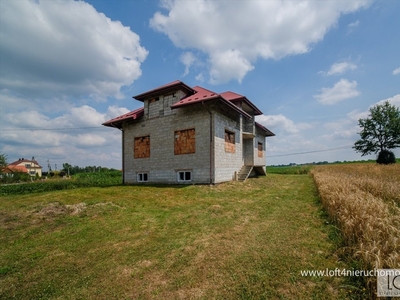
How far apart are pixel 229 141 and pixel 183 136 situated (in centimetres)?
360

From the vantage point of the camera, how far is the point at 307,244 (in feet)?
14.2

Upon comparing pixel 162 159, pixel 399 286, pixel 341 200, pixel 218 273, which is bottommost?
pixel 218 273

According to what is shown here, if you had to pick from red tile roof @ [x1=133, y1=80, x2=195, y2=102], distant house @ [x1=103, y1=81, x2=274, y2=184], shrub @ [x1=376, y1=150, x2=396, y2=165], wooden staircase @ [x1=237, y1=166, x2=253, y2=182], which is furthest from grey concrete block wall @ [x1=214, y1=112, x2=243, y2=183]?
shrub @ [x1=376, y1=150, x2=396, y2=165]

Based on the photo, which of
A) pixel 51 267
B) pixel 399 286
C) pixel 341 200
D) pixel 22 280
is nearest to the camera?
pixel 399 286

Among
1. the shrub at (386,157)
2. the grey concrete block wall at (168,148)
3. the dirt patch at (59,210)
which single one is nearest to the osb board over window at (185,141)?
the grey concrete block wall at (168,148)

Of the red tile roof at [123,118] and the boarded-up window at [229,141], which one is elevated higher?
the red tile roof at [123,118]

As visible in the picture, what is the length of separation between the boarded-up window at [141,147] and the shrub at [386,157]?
3970 cm

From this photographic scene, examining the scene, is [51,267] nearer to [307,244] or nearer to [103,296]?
[103,296]

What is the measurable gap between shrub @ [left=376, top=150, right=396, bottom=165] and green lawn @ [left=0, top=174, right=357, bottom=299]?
119 ft

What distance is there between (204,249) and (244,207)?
395 cm

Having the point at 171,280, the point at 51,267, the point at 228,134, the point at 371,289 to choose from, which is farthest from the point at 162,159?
the point at 371,289

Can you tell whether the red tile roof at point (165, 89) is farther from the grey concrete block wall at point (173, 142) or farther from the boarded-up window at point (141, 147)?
the boarded-up window at point (141, 147)

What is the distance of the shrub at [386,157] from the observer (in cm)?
3234

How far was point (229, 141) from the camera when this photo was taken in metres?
14.7
